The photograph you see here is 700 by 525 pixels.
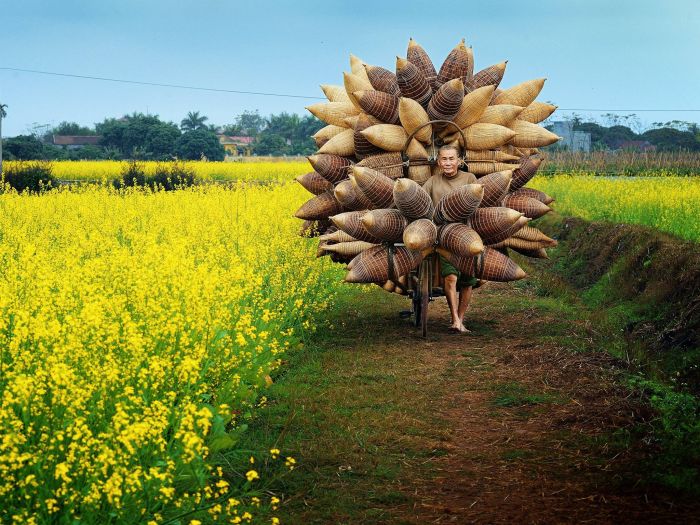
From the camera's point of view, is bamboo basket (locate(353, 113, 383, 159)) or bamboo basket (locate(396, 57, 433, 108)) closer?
bamboo basket (locate(396, 57, 433, 108))

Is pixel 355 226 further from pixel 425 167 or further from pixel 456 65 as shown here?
pixel 456 65

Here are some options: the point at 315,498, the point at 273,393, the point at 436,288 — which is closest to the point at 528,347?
the point at 436,288

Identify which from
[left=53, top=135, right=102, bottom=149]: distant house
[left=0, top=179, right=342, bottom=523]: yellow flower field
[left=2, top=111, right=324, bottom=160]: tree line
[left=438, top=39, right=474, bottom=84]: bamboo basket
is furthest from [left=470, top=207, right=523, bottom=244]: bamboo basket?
[left=53, top=135, right=102, bottom=149]: distant house

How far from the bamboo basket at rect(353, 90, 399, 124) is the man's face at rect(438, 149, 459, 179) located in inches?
25.1

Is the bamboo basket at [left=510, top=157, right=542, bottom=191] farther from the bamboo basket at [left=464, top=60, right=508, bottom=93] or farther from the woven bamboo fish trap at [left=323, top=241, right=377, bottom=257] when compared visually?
the woven bamboo fish trap at [left=323, top=241, right=377, bottom=257]

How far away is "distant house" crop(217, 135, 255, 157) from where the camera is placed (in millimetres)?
92344

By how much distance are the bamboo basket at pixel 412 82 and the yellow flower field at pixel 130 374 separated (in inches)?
84.0

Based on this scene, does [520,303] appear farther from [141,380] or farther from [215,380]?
[141,380]

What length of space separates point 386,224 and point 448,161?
35.5 inches

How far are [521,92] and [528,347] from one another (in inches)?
102

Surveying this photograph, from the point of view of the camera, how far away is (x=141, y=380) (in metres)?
5.04

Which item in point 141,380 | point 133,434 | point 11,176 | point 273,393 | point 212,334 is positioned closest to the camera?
point 133,434

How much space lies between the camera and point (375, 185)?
932 cm

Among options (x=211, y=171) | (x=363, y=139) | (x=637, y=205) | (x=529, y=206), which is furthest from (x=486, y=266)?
(x=211, y=171)
